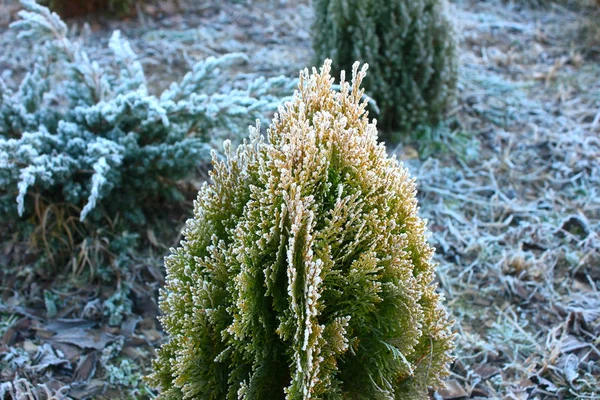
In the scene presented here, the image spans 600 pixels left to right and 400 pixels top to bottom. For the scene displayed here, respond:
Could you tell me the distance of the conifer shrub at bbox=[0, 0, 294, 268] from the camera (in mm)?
3098

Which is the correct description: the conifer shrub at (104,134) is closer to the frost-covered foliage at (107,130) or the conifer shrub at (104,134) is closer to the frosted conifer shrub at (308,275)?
the frost-covered foliage at (107,130)

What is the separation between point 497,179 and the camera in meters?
4.12

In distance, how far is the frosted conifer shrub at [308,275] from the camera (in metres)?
1.74

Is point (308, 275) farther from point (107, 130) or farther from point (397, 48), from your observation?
point (397, 48)

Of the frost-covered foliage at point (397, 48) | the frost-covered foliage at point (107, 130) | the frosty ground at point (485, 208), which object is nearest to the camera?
the frosty ground at point (485, 208)

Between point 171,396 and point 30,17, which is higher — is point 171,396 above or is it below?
below

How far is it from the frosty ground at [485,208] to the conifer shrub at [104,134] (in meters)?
0.39

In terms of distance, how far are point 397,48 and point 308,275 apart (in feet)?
9.51

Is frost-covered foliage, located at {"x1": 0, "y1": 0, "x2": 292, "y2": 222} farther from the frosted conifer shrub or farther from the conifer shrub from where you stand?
the frosted conifer shrub

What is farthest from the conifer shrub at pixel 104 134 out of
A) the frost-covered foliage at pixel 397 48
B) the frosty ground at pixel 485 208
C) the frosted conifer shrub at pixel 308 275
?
the frosted conifer shrub at pixel 308 275

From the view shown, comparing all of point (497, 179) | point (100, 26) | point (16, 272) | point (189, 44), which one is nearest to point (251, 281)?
point (16, 272)

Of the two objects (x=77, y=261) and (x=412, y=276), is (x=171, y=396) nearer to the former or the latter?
(x=412, y=276)

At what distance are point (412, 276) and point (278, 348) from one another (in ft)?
1.67

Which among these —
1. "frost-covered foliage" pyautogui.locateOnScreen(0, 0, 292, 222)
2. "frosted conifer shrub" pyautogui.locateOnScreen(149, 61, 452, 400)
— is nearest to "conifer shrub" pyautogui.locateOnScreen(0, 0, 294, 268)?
"frost-covered foliage" pyautogui.locateOnScreen(0, 0, 292, 222)
